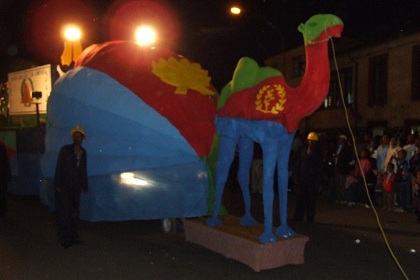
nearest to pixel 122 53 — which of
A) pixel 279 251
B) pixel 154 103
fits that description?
pixel 154 103

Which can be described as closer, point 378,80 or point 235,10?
point 235,10

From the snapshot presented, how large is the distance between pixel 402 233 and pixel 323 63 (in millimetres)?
4159

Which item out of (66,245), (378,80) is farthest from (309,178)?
(378,80)

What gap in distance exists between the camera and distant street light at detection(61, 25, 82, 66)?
11.7 m

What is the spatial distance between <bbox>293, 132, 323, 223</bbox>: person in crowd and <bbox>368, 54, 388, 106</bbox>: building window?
1120 cm

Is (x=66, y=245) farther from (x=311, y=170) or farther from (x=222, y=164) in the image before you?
(x=311, y=170)

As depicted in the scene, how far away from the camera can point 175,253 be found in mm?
7422

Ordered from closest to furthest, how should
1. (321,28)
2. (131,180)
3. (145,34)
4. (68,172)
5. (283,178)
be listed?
(321,28)
(283,178)
(68,172)
(131,180)
(145,34)

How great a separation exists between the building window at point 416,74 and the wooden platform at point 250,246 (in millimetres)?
12994

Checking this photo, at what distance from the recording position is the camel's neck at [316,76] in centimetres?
619

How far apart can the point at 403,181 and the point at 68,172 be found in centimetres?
708

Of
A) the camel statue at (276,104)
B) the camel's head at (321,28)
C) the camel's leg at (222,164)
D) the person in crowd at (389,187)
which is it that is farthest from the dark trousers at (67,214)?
the person in crowd at (389,187)

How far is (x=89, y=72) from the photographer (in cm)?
908

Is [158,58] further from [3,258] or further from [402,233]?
[402,233]
